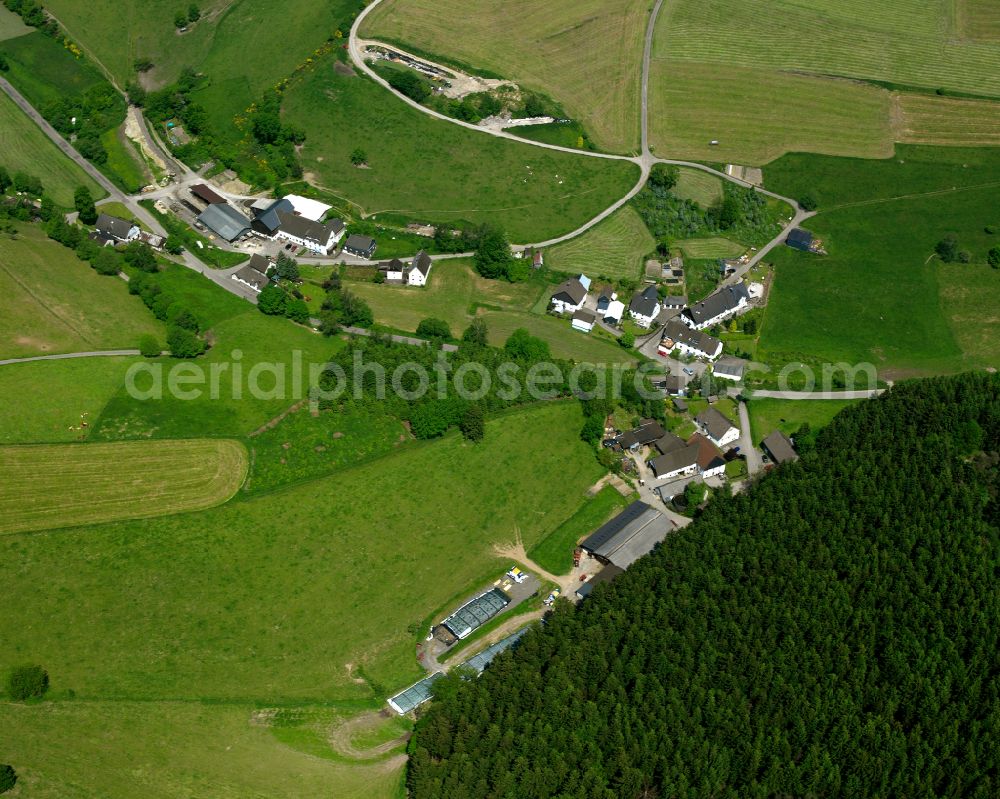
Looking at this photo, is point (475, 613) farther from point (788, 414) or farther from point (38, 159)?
point (38, 159)

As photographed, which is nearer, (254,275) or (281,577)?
(281,577)

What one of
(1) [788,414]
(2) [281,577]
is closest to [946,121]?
(1) [788,414]

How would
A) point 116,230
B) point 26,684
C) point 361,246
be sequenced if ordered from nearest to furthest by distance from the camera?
point 26,684 → point 116,230 → point 361,246

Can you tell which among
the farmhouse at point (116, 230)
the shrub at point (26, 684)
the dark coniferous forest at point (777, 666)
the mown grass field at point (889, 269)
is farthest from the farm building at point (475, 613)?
the farmhouse at point (116, 230)

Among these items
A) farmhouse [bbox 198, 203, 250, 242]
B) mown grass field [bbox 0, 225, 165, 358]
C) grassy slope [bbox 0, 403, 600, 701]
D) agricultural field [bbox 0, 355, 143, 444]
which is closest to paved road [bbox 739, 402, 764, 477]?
grassy slope [bbox 0, 403, 600, 701]

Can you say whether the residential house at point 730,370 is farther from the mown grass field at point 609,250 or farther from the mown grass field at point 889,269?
the mown grass field at point 609,250

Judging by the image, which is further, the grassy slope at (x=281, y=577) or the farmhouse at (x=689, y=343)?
the farmhouse at (x=689, y=343)

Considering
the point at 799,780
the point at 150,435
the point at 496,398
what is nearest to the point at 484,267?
the point at 496,398
